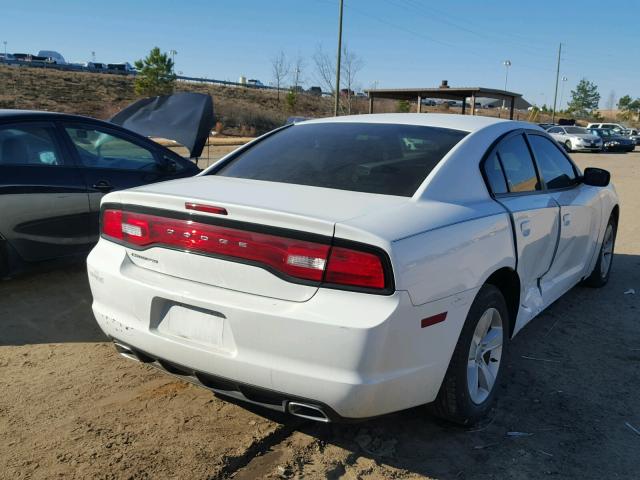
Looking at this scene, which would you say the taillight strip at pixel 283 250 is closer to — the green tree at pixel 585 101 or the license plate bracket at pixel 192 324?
the license plate bracket at pixel 192 324

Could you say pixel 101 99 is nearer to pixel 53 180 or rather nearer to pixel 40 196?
pixel 53 180

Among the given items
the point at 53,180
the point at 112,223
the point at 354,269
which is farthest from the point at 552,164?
the point at 53,180

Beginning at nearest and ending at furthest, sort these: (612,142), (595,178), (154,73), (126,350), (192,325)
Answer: (192,325) < (126,350) < (595,178) < (612,142) < (154,73)

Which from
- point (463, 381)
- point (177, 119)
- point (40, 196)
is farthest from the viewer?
point (177, 119)

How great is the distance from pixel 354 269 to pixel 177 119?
5.61 m

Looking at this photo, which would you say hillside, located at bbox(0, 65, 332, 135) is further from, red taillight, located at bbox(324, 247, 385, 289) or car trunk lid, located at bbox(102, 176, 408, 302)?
red taillight, located at bbox(324, 247, 385, 289)

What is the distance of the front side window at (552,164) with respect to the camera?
4.18 meters

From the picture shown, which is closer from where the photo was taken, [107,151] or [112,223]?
[112,223]

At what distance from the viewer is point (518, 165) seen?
3824 millimetres

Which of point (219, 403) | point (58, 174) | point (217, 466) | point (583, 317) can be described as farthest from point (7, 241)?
point (583, 317)

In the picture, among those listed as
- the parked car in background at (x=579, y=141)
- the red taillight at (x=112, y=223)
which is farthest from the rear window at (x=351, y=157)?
the parked car in background at (x=579, y=141)

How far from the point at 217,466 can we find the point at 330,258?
1.10m

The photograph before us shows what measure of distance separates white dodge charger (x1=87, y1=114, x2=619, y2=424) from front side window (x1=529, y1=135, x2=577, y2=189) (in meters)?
0.53

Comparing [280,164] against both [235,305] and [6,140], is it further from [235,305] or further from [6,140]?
[6,140]
